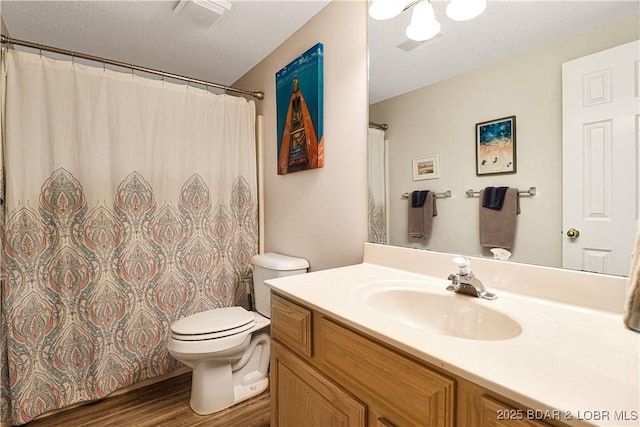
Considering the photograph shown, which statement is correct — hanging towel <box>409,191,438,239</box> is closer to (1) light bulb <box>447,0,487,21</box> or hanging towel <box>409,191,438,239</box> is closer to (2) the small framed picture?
(2) the small framed picture

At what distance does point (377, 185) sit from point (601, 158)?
0.80 m

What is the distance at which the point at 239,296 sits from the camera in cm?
220

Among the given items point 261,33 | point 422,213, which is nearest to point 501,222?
point 422,213

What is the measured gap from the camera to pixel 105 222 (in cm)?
171

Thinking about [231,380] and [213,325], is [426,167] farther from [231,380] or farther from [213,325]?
[231,380]

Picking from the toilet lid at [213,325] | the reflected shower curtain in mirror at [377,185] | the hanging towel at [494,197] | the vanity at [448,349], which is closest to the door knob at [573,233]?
the vanity at [448,349]

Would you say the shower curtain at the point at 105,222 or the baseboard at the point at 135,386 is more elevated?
the shower curtain at the point at 105,222

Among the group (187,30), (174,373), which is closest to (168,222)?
(174,373)

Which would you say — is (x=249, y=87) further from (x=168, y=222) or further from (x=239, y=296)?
(x=239, y=296)

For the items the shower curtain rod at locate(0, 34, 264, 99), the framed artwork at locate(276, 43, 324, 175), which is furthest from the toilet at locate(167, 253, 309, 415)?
the shower curtain rod at locate(0, 34, 264, 99)

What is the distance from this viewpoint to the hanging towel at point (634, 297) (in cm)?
69

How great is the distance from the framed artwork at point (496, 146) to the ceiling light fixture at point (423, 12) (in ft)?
1.40

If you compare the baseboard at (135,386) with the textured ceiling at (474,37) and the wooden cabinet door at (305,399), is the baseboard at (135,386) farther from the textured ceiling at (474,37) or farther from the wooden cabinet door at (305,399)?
the textured ceiling at (474,37)

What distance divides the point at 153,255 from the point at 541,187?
77.8 inches
